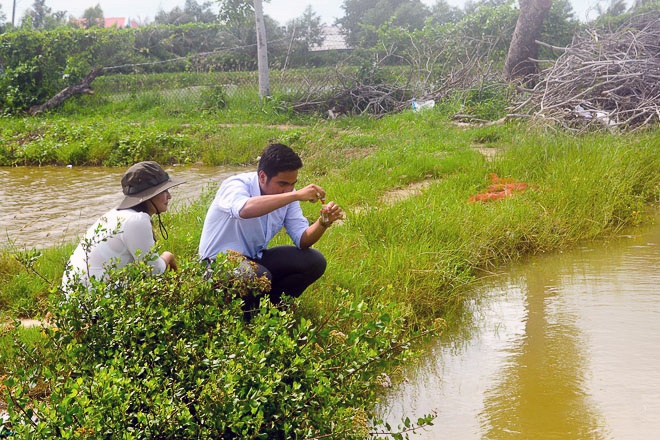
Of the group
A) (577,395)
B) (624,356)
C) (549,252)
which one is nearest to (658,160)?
(549,252)

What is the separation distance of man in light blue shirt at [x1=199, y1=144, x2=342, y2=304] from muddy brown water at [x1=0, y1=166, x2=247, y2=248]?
2570 millimetres

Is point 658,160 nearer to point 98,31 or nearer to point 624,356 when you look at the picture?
point 624,356

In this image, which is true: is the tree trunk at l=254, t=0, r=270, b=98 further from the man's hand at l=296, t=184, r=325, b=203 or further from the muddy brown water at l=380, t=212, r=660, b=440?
the man's hand at l=296, t=184, r=325, b=203

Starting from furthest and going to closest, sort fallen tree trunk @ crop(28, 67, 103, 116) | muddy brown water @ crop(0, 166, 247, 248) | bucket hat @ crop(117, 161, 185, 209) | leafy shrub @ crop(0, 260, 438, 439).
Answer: fallen tree trunk @ crop(28, 67, 103, 116) → muddy brown water @ crop(0, 166, 247, 248) → bucket hat @ crop(117, 161, 185, 209) → leafy shrub @ crop(0, 260, 438, 439)

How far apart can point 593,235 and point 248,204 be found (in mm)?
4215

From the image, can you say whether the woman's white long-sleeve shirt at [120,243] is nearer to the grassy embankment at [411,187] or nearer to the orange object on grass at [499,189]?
the grassy embankment at [411,187]

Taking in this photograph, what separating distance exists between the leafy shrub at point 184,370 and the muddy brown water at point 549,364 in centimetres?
88

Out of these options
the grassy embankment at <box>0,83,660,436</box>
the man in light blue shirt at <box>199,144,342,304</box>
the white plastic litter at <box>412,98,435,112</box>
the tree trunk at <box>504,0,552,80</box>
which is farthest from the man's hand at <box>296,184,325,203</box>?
the tree trunk at <box>504,0,552,80</box>

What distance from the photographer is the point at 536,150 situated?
833cm

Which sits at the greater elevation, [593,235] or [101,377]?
[101,377]

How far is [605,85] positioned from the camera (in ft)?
37.3

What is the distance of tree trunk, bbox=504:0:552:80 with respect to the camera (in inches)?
604

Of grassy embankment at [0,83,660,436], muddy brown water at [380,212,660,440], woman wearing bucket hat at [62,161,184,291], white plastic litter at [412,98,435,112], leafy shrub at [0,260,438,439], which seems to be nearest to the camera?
leafy shrub at [0,260,438,439]

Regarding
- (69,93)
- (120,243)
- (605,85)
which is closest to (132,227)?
(120,243)
